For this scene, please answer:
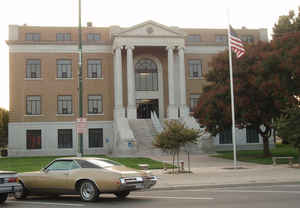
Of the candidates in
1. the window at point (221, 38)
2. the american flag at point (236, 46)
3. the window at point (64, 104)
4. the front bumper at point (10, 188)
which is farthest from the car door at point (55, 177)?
the window at point (221, 38)

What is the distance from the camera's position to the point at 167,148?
23797 mm

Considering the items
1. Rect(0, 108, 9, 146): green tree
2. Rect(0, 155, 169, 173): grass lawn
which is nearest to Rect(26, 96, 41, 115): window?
Rect(0, 155, 169, 173): grass lawn

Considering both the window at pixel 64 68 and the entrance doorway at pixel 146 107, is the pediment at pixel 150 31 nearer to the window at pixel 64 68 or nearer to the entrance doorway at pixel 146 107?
the window at pixel 64 68

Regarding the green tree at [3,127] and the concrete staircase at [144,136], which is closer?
the concrete staircase at [144,136]

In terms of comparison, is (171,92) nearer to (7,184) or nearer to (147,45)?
(147,45)

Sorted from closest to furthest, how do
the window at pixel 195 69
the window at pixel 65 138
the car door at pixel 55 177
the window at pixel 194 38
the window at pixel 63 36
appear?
the car door at pixel 55 177 → the window at pixel 65 138 → the window at pixel 63 36 → the window at pixel 195 69 → the window at pixel 194 38

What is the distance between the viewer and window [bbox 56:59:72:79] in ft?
155

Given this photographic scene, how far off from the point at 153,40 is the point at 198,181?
2802 cm

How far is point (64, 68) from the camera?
4744 centimetres

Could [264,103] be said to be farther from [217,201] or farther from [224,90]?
[217,201]

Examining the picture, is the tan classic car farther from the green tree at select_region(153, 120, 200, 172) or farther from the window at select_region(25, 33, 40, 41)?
the window at select_region(25, 33, 40, 41)

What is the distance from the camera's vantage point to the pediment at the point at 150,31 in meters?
44.8

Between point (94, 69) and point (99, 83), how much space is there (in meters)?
1.64

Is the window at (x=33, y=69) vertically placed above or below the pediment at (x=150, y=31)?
below
